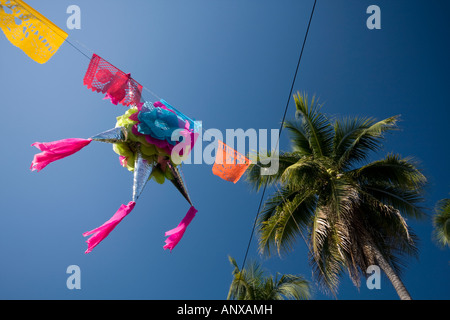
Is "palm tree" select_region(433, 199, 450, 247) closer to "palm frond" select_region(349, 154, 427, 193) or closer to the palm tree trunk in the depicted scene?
"palm frond" select_region(349, 154, 427, 193)

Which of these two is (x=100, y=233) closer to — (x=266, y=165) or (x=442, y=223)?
(x=266, y=165)

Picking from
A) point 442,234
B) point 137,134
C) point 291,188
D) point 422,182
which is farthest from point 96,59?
point 442,234

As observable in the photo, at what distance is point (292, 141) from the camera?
8.20 metres

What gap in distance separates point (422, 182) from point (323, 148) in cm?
217

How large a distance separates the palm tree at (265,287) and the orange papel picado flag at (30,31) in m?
6.57

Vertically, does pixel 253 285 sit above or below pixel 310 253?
below

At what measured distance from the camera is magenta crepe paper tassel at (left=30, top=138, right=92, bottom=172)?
3.74 metres

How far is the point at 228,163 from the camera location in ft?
15.4

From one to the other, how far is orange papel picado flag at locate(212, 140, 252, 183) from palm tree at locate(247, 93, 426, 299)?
1237 millimetres

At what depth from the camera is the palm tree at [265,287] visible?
27.9 feet

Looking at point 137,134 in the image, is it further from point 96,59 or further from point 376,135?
point 376,135

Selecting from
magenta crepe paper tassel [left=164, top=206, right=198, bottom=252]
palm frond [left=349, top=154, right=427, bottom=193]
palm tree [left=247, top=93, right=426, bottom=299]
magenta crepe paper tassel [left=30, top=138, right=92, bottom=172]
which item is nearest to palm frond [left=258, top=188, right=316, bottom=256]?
palm tree [left=247, top=93, right=426, bottom=299]

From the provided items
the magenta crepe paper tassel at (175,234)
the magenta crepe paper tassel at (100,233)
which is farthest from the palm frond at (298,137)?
the magenta crepe paper tassel at (100,233)

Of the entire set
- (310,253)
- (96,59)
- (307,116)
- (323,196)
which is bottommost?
(310,253)
